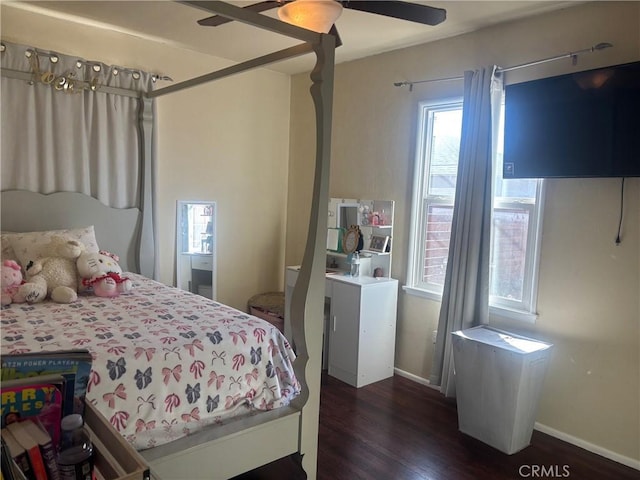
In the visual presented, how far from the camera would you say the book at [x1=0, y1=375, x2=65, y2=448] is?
3.36 feet

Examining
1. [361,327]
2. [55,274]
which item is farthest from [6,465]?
[361,327]

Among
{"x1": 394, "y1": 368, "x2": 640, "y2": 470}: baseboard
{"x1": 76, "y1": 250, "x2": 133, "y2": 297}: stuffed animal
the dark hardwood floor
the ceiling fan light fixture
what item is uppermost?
the ceiling fan light fixture

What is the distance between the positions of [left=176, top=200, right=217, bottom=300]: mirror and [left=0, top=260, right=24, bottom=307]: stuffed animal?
145 centimetres

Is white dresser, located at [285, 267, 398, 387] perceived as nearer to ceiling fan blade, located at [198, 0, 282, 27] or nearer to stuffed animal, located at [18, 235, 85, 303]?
stuffed animal, located at [18, 235, 85, 303]

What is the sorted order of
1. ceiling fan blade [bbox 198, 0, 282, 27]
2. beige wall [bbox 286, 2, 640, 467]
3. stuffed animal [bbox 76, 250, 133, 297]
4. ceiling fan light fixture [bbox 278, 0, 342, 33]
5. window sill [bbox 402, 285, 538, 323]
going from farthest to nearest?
window sill [bbox 402, 285, 538, 323] < stuffed animal [bbox 76, 250, 133, 297] < beige wall [bbox 286, 2, 640, 467] < ceiling fan blade [bbox 198, 0, 282, 27] < ceiling fan light fixture [bbox 278, 0, 342, 33]

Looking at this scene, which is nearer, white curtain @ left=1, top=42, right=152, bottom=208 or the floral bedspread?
the floral bedspread

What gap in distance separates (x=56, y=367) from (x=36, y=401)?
0.08 m

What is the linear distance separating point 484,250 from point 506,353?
0.69 metres

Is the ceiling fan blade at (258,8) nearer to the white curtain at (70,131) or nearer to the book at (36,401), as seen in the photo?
the white curtain at (70,131)

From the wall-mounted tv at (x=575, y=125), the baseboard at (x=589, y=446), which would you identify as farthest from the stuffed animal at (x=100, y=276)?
the baseboard at (x=589, y=446)

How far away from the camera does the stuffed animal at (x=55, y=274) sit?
251 centimetres

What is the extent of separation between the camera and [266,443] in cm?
201

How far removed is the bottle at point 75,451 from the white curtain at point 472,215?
2447 millimetres

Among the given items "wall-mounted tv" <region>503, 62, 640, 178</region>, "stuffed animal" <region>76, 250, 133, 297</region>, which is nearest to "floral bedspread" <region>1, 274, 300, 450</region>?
"stuffed animal" <region>76, 250, 133, 297</region>
